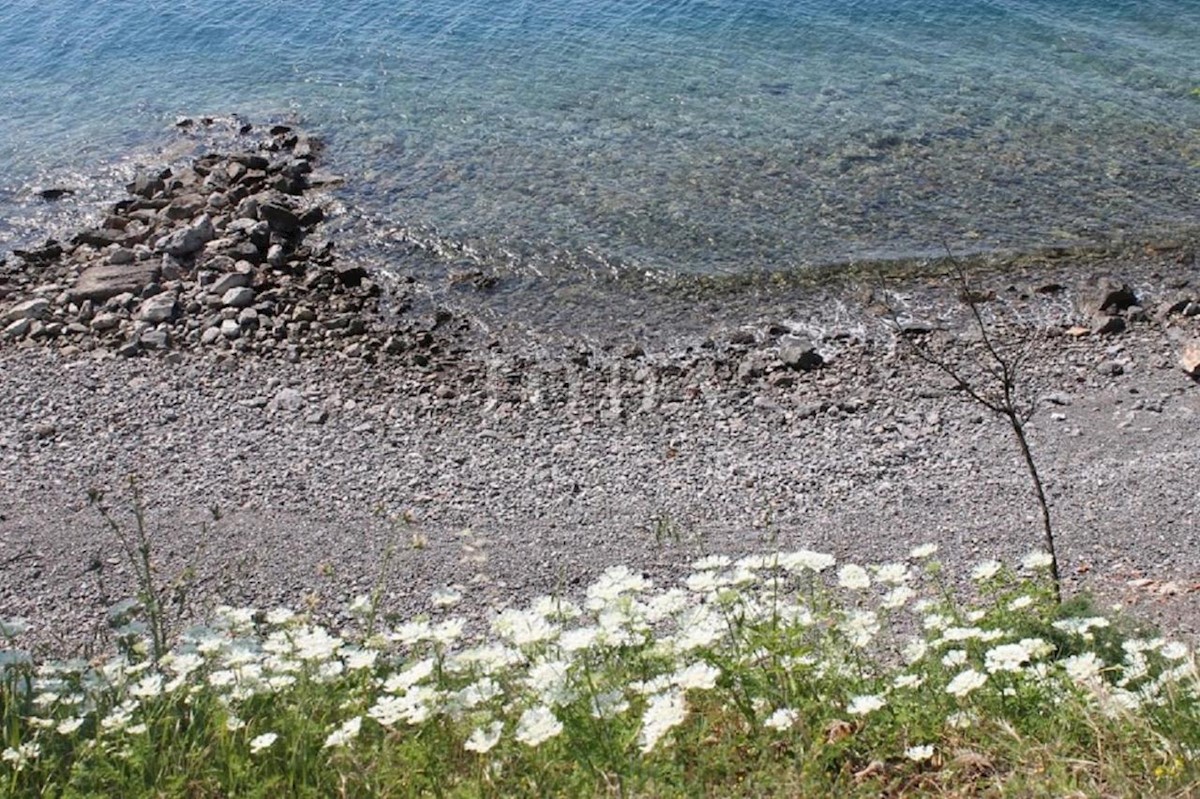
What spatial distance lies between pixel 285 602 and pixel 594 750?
459 centimetres

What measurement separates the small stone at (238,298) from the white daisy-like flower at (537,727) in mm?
10106

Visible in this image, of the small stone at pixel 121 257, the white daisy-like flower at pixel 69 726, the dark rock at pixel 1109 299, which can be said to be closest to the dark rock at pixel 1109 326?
the dark rock at pixel 1109 299

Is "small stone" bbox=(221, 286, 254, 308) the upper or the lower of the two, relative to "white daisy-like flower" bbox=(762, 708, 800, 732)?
lower

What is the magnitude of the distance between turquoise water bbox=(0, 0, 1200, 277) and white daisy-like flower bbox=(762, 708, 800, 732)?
1020 centimetres

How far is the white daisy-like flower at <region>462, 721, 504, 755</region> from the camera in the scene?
4.50 meters

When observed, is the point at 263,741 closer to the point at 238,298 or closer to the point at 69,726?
the point at 69,726

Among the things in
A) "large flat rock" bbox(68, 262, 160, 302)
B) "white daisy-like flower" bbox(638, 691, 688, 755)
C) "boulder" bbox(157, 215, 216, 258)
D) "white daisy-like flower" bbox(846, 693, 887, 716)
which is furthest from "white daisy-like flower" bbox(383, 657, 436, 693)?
"boulder" bbox(157, 215, 216, 258)

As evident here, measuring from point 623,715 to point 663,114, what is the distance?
15422mm

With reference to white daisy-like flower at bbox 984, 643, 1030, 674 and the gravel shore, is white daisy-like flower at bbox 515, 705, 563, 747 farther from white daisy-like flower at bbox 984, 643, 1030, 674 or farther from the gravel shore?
the gravel shore

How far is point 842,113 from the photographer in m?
18.8

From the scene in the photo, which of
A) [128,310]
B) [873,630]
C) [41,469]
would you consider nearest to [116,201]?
[128,310]

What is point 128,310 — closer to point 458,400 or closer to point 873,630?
point 458,400

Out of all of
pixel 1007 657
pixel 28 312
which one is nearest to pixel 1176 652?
pixel 1007 657

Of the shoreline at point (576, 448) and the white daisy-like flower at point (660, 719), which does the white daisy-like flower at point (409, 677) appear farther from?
the shoreline at point (576, 448)
